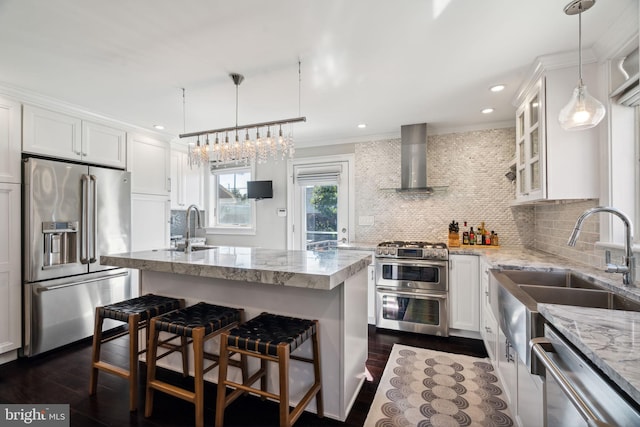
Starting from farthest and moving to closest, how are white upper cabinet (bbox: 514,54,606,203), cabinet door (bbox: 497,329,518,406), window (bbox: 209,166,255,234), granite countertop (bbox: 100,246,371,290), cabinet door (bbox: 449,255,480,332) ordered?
window (bbox: 209,166,255,234), cabinet door (bbox: 449,255,480,332), white upper cabinet (bbox: 514,54,606,203), cabinet door (bbox: 497,329,518,406), granite countertop (bbox: 100,246,371,290)

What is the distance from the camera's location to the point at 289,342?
4.85 feet

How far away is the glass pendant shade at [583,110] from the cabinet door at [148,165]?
404cm

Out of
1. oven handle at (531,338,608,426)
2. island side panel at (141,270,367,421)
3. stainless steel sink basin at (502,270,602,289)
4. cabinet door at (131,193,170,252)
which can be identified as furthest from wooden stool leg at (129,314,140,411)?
stainless steel sink basin at (502,270,602,289)

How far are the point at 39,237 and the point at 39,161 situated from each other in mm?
675

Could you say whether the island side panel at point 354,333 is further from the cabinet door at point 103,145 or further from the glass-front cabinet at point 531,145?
the cabinet door at point 103,145

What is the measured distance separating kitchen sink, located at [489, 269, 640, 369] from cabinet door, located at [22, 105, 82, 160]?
12.6ft

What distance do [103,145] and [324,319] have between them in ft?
10.2

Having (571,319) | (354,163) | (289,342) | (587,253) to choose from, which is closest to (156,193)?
(354,163)

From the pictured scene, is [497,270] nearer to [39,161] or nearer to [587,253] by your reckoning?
[587,253]

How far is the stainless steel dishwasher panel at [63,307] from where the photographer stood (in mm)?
2553

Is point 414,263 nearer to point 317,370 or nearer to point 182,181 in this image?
point 317,370

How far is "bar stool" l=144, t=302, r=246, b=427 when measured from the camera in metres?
1.60

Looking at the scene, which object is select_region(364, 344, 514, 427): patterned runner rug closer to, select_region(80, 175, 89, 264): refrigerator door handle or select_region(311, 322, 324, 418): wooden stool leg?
select_region(311, 322, 324, 418): wooden stool leg

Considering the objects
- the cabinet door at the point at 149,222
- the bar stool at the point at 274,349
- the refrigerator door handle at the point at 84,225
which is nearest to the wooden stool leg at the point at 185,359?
the bar stool at the point at 274,349
